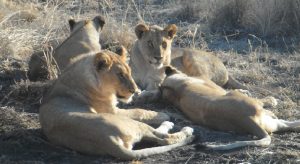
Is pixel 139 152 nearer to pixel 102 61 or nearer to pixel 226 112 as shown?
pixel 102 61

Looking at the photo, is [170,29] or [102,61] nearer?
[102,61]

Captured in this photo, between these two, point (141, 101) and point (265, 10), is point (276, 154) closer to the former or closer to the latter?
point (141, 101)

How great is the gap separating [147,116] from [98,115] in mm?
989

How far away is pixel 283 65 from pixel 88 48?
7.69 ft

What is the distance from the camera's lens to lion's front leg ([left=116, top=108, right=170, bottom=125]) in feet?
20.2

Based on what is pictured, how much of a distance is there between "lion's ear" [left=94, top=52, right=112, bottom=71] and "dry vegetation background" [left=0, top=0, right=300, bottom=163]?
74 centimetres

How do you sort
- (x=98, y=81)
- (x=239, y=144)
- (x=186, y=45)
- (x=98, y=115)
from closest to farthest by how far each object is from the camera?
(x=98, y=115), (x=239, y=144), (x=98, y=81), (x=186, y=45)

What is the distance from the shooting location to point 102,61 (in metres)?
5.58

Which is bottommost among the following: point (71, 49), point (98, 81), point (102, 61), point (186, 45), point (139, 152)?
point (186, 45)

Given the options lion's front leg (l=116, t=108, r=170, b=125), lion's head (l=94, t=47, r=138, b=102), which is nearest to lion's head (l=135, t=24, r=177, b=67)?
lion's front leg (l=116, t=108, r=170, b=125)

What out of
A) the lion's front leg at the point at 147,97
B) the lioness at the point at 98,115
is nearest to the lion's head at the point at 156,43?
the lion's front leg at the point at 147,97

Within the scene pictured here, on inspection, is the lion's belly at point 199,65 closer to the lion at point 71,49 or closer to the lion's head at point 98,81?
the lion at point 71,49

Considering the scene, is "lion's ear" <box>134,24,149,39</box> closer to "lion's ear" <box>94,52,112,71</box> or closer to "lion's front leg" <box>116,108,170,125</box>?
"lion's front leg" <box>116,108,170,125</box>

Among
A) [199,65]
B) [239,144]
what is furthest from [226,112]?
[199,65]
